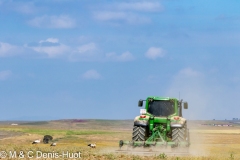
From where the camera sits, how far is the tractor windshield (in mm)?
31809

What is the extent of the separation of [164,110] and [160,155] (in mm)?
5639

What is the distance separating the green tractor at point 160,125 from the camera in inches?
1187

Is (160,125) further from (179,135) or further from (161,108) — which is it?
(179,135)

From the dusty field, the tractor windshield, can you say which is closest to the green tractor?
the tractor windshield

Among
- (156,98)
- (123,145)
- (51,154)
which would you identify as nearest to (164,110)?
(156,98)

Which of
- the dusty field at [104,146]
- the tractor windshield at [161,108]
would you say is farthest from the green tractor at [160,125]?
the dusty field at [104,146]

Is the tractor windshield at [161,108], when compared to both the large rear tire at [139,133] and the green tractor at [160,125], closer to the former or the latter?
the green tractor at [160,125]

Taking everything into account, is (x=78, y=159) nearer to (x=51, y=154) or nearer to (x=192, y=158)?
(x=51, y=154)

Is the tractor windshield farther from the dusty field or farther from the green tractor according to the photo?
the dusty field

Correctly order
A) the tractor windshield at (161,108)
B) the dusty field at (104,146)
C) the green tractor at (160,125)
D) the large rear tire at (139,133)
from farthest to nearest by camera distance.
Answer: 1. the tractor windshield at (161,108)
2. the large rear tire at (139,133)
3. the green tractor at (160,125)
4. the dusty field at (104,146)

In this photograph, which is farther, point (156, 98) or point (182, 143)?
point (156, 98)

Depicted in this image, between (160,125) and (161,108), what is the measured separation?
3.89 ft

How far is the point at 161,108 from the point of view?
32.0m

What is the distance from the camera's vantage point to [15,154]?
27.2 metres
